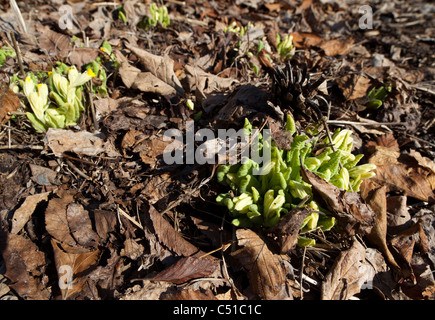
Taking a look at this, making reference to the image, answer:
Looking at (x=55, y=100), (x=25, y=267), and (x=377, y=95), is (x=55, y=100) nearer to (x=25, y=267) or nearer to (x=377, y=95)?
(x=25, y=267)

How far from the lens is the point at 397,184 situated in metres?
2.49

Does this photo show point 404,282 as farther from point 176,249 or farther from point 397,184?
point 176,249

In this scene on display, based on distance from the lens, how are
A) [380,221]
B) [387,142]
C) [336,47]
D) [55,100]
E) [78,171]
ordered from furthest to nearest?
[336,47], [387,142], [55,100], [78,171], [380,221]

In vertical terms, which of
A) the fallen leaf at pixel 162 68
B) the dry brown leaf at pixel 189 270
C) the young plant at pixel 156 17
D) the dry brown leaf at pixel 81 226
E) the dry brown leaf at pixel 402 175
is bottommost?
the dry brown leaf at pixel 189 270

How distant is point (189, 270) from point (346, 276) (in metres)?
1.05

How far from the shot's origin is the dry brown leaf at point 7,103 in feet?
7.77

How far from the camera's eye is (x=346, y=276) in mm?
1975

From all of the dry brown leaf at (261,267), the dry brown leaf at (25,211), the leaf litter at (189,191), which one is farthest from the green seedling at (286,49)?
the dry brown leaf at (25,211)

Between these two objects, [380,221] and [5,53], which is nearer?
[380,221]

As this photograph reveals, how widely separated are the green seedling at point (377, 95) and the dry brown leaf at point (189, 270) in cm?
222

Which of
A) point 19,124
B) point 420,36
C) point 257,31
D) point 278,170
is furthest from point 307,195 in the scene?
point 420,36

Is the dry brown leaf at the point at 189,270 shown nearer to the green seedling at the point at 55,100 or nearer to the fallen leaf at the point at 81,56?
the green seedling at the point at 55,100

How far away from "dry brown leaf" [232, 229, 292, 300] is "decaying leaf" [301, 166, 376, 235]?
A: 51 centimetres

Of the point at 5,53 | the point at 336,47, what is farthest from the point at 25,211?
the point at 336,47
